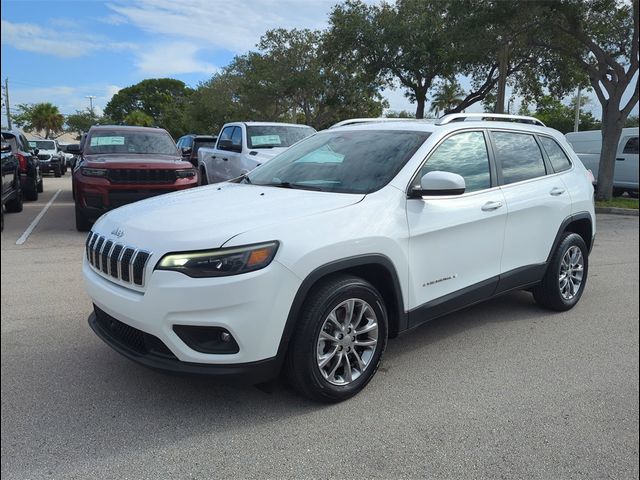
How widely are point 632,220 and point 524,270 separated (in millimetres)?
9227

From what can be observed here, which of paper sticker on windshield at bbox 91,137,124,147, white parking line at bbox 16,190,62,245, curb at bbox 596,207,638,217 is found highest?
paper sticker on windshield at bbox 91,137,124,147

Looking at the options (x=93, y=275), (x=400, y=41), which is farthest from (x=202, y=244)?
(x=400, y=41)

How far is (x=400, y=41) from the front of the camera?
2116cm

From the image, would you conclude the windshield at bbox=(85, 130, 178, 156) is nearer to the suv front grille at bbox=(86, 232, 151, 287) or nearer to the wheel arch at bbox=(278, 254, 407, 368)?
the suv front grille at bbox=(86, 232, 151, 287)

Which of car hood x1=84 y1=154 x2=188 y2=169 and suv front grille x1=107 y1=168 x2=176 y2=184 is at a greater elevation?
car hood x1=84 y1=154 x2=188 y2=169

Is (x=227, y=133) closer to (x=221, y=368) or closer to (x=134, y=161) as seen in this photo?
(x=134, y=161)

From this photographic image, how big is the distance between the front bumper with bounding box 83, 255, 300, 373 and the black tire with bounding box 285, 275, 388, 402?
0.47 ft

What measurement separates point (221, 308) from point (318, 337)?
598mm

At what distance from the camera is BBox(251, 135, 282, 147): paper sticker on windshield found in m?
10.2

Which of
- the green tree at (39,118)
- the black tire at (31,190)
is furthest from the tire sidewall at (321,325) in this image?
the green tree at (39,118)

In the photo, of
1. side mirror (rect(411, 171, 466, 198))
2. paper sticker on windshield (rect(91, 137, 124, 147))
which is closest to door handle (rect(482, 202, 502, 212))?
side mirror (rect(411, 171, 466, 198))

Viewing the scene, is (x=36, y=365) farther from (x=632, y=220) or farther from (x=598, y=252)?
(x=632, y=220)

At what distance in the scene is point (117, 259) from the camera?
117 inches

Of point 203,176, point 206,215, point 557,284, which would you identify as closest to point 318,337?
point 206,215
